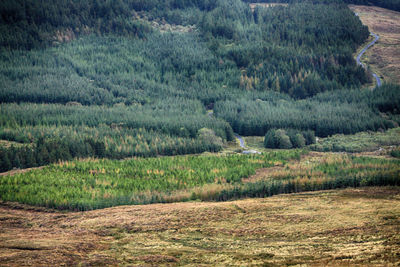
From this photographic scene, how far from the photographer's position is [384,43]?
421 feet

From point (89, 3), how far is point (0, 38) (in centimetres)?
2814

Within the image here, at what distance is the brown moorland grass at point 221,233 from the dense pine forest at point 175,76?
3577 cm

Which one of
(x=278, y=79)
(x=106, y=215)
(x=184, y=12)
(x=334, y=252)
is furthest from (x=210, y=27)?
(x=334, y=252)

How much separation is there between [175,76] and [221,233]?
103 meters

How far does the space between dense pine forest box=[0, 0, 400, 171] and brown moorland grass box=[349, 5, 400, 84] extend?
5.01 meters

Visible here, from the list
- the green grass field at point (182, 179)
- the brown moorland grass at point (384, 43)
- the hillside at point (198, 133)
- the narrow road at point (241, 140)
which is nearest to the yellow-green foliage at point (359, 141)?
the hillside at point (198, 133)

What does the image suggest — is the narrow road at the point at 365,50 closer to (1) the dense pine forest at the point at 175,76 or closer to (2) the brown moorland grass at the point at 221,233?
(1) the dense pine forest at the point at 175,76

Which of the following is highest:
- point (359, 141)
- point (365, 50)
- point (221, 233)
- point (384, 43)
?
point (221, 233)

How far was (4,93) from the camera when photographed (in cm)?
10981

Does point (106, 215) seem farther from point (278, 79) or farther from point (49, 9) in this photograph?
point (49, 9)

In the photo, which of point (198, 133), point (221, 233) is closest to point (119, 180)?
point (221, 233)

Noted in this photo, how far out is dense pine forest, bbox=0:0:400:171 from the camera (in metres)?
90.9

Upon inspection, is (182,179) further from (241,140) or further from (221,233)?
(241,140)

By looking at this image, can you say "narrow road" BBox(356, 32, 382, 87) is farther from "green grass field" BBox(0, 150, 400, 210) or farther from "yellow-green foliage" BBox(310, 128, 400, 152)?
"green grass field" BBox(0, 150, 400, 210)
